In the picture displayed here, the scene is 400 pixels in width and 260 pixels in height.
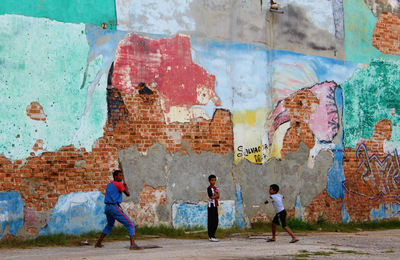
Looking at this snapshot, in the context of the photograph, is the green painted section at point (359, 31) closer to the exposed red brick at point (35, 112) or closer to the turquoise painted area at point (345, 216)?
the turquoise painted area at point (345, 216)

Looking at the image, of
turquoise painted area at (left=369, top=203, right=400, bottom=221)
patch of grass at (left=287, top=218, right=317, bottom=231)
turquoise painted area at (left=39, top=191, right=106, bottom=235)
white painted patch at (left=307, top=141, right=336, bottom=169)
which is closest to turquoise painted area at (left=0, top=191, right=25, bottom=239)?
turquoise painted area at (left=39, top=191, right=106, bottom=235)

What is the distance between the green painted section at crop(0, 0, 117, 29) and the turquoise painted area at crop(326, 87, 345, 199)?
667 cm

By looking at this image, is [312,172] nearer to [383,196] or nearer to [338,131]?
[338,131]

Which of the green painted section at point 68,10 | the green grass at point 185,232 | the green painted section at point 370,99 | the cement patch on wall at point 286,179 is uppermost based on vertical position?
the green painted section at point 68,10

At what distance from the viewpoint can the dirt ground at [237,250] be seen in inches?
340

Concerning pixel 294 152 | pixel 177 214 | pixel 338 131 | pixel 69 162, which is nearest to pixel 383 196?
pixel 338 131

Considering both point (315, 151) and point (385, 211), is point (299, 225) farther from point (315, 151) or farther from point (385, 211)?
point (385, 211)

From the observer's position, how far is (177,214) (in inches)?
498

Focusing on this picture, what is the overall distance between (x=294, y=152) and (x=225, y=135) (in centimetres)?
215

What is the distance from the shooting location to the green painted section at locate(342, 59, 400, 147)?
15578 millimetres

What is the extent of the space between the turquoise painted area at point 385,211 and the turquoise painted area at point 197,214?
4.71 meters

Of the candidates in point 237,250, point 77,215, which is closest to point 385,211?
point 237,250

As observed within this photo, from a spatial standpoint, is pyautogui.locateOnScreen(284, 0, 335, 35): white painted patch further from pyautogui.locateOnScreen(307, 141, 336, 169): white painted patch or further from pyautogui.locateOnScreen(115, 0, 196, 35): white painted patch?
pyautogui.locateOnScreen(115, 0, 196, 35): white painted patch

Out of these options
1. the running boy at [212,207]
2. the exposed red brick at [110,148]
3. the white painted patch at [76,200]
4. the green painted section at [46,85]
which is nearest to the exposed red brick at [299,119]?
the exposed red brick at [110,148]
